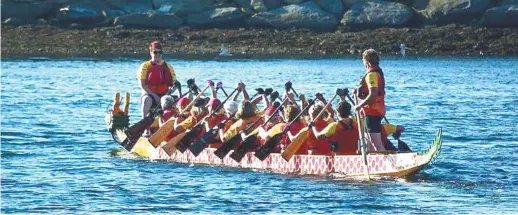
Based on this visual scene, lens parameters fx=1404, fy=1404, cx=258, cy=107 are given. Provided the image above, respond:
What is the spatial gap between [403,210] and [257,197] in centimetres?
239

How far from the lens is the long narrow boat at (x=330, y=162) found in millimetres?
19927

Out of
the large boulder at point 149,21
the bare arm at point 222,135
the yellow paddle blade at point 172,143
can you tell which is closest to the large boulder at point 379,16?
the large boulder at point 149,21

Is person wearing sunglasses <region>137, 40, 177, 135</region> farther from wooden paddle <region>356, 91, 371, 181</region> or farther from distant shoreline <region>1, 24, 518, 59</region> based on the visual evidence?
distant shoreline <region>1, 24, 518, 59</region>

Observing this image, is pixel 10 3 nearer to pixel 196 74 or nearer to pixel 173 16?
pixel 173 16

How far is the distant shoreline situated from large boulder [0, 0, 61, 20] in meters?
1.07

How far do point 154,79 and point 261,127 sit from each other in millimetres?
4127

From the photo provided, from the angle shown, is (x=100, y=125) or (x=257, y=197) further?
(x=100, y=125)

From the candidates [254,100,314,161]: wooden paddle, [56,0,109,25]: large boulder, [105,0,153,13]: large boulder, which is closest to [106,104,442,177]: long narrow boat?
[254,100,314,161]: wooden paddle

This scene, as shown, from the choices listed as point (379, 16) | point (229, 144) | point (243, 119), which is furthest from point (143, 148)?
point (379, 16)

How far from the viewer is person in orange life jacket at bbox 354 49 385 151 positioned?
21031mm

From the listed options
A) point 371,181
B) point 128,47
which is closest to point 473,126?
point 371,181

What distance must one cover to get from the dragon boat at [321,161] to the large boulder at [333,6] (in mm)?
40628

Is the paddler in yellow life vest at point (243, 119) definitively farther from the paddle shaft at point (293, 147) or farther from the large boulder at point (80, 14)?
the large boulder at point (80, 14)

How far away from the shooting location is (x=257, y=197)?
65.7 feet
